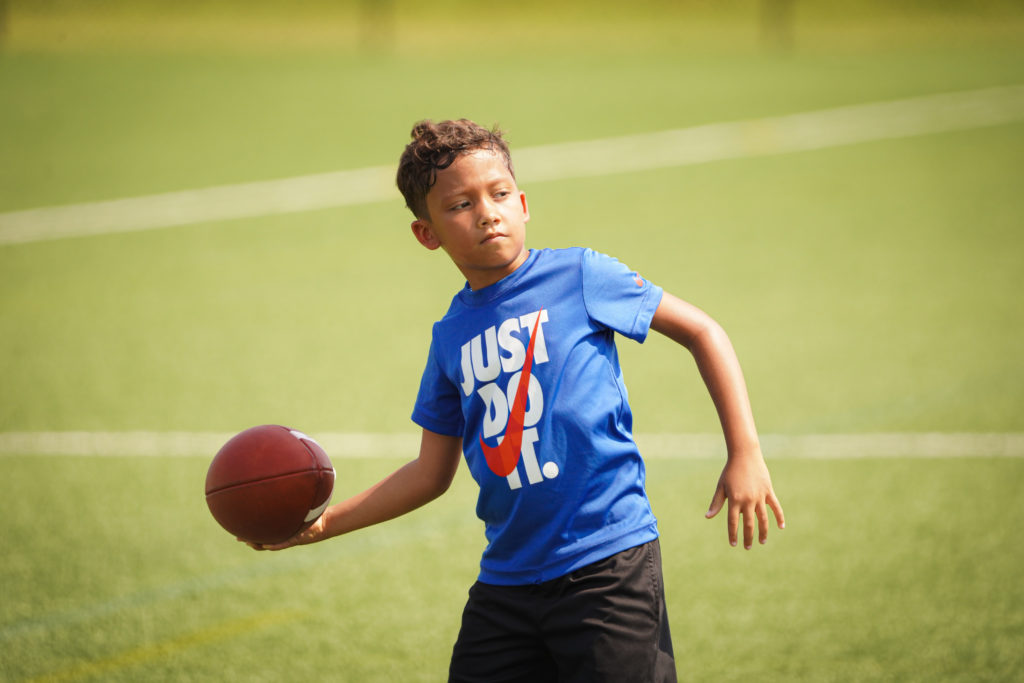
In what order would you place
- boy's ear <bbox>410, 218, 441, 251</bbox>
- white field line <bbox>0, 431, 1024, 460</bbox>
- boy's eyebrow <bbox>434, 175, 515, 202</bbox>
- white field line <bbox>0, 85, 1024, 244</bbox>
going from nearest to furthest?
boy's eyebrow <bbox>434, 175, 515, 202</bbox> < boy's ear <bbox>410, 218, 441, 251</bbox> < white field line <bbox>0, 431, 1024, 460</bbox> < white field line <bbox>0, 85, 1024, 244</bbox>

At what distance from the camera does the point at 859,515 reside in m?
4.81

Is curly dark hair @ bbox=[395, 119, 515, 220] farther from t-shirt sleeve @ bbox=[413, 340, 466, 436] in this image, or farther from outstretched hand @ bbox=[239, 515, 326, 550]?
outstretched hand @ bbox=[239, 515, 326, 550]

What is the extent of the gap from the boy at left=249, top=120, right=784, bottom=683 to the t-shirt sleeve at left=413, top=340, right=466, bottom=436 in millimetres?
12

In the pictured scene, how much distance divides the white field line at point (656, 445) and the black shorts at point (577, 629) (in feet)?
10.4

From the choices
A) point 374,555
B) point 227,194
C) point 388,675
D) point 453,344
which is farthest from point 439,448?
point 227,194

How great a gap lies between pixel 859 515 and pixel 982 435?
1191 millimetres

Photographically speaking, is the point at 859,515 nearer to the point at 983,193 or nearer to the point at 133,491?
the point at 133,491

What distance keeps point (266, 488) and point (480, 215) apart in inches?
34.1

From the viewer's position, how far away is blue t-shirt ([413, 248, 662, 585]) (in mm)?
2383

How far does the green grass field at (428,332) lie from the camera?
13.2ft

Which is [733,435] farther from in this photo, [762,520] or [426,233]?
[426,233]

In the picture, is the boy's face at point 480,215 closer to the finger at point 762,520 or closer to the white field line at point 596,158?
the finger at point 762,520

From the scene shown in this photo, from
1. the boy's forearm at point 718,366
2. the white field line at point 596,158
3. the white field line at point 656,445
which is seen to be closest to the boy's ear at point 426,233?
the boy's forearm at point 718,366

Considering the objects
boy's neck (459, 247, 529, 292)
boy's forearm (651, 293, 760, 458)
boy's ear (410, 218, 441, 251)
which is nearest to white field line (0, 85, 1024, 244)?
boy's ear (410, 218, 441, 251)
